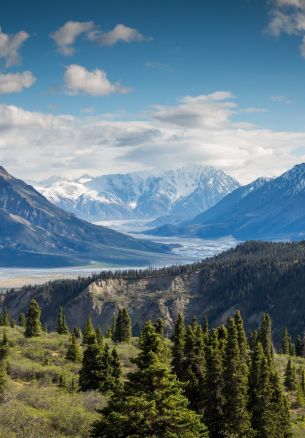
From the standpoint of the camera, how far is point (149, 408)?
28203mm

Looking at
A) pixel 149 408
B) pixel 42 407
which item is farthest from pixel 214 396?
pixel 149 408

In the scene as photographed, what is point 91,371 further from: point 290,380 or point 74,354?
point 290,380

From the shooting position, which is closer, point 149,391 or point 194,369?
point 149,391

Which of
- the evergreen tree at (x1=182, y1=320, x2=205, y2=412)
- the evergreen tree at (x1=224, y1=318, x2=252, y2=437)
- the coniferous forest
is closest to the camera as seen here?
the coniferous forest

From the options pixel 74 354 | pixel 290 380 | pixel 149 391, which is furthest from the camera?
pixel 290 380

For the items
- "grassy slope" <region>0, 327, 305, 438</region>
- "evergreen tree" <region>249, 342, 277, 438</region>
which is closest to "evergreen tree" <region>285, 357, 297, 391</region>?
"grassy slope" <region>0, 327, 305, 438</region>

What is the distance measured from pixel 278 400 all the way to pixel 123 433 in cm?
3525

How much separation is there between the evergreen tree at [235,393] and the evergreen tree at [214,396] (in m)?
0.54

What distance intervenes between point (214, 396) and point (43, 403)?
1690 cm

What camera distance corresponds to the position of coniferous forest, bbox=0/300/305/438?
2892 cm

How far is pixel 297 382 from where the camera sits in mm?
95125

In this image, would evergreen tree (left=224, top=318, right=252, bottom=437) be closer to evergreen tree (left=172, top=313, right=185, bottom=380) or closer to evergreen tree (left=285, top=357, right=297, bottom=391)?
evergreen tree (left=172, top=313, right=185, bottom=380)

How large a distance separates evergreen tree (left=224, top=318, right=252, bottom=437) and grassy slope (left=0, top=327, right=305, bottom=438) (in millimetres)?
11680

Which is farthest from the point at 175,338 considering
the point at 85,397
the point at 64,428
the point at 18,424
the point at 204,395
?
the point at 18,424
